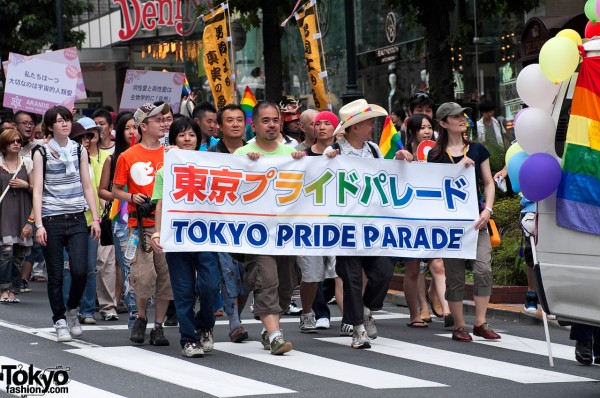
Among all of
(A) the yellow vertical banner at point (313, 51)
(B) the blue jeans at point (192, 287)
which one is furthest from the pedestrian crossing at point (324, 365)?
(A) the yellow vertical banner at point (313, 51)

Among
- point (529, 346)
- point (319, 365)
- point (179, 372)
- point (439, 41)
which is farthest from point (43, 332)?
point (439, 41)

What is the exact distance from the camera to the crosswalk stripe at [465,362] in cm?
898

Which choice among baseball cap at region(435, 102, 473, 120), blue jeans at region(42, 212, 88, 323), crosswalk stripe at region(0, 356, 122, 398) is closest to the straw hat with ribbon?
baseball cap at region(435, 102, 473, 120)

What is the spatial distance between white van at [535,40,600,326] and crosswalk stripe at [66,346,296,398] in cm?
187

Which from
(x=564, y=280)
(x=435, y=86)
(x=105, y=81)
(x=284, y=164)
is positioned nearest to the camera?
(x=564, y=280)

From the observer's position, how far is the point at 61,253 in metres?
10.8

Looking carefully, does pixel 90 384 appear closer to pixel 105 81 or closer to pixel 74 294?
pixel 74 294

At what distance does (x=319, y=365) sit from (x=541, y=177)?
2.39 metres

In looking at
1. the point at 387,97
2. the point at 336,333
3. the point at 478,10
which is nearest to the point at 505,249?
the point at 336,333

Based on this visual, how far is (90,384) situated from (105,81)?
147ft

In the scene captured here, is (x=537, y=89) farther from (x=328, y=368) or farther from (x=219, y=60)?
(x=219, y=60)

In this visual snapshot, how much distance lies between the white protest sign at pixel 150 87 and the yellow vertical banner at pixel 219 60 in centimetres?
51

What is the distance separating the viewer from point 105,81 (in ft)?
172

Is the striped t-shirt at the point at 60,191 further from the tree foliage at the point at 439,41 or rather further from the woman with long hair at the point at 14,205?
the tree foliage at the point at 439,41
